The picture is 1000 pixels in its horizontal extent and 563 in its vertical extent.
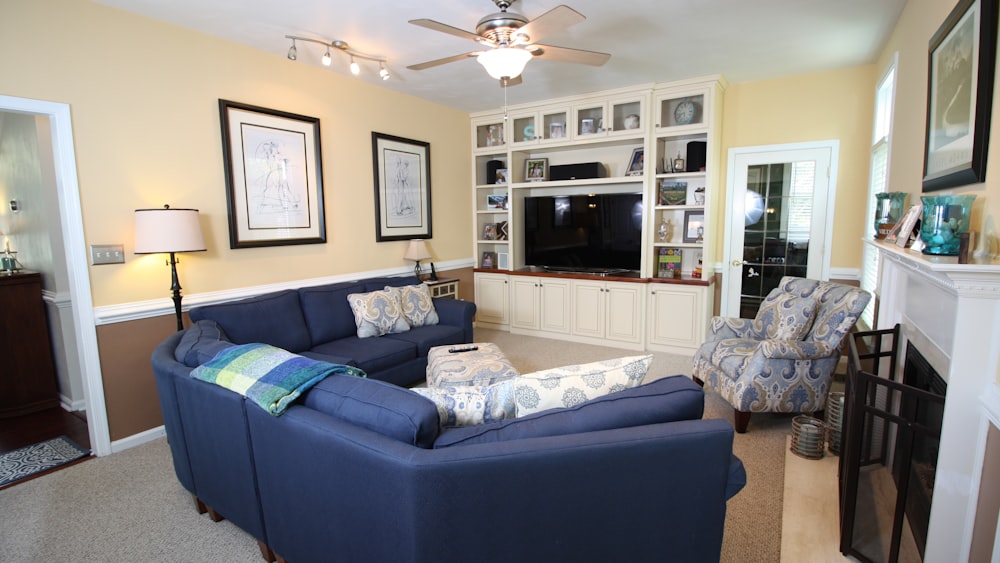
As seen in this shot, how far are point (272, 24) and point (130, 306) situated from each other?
201 centimetres

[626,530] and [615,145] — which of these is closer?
[626,530]

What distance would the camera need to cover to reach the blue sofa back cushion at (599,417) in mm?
1354

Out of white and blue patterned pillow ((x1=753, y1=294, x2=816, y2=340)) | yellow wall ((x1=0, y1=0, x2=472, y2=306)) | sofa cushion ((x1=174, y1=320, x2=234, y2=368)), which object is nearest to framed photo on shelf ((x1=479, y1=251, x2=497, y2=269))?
yellow wall ((x1=0, y1=0, x2=472, y2=306))

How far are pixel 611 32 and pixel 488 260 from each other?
3.15 m

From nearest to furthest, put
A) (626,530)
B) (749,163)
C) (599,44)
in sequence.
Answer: (626,530) → (599,44) → (749,163)

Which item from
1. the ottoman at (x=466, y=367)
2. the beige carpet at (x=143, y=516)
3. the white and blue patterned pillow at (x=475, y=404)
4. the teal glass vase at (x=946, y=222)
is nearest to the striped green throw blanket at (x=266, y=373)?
the white and blue patterned pillow at (x=475, y=404)

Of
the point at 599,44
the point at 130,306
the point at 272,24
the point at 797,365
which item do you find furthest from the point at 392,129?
the point at 797,365

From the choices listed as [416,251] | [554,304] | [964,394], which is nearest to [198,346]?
[416,251]

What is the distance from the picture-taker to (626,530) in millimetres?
1313

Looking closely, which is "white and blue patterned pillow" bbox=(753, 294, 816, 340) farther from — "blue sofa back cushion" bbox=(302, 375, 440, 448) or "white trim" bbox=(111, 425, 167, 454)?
"white trim" bbox=(111, 425, 167, 454)

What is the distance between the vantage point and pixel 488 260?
588 centimetres

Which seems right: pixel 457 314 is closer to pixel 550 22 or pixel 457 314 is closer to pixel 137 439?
pixel 137 439

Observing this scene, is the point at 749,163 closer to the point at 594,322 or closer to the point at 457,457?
the point at 594,322

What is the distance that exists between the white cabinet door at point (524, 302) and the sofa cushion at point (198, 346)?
11.3 feet
